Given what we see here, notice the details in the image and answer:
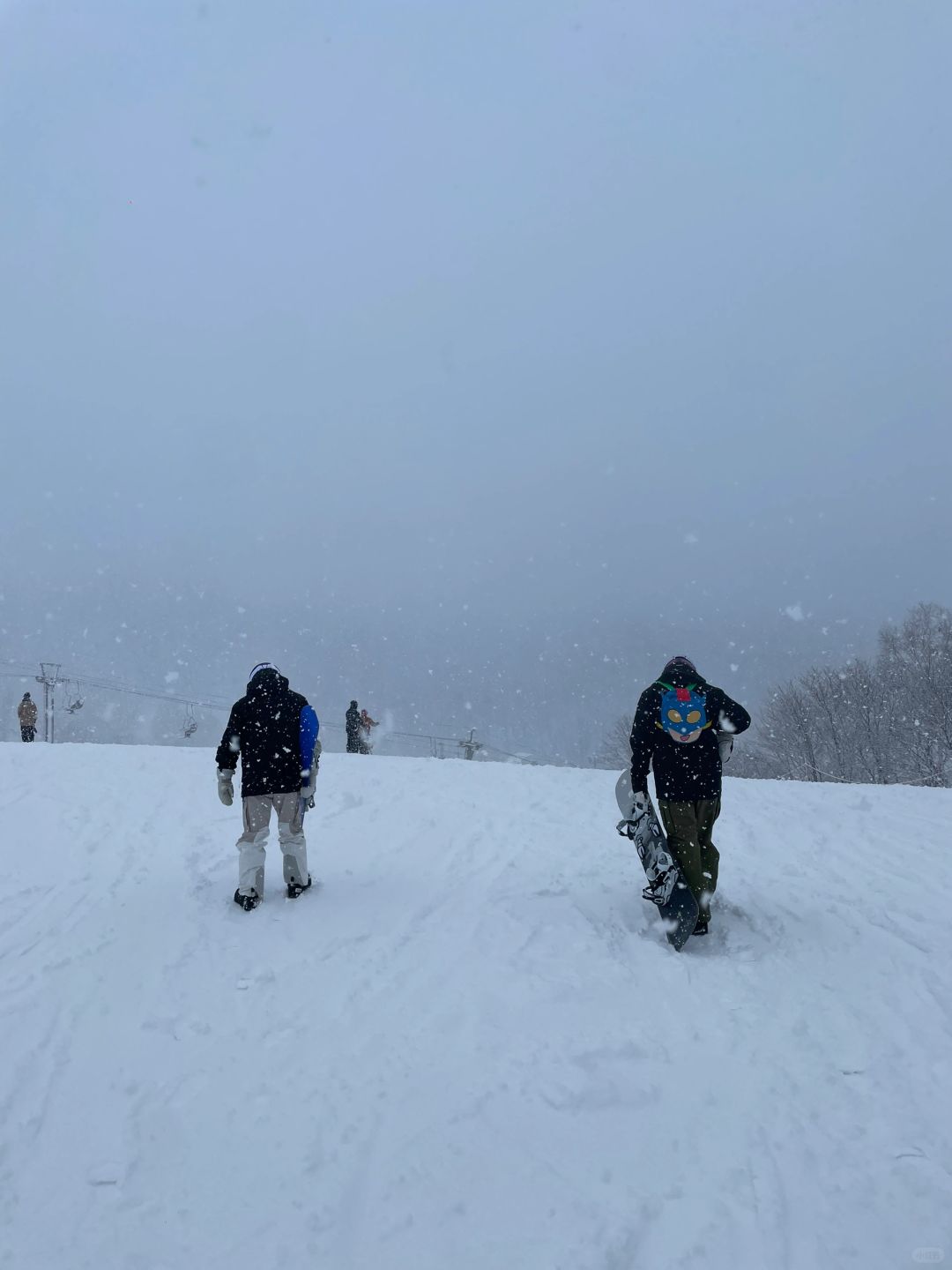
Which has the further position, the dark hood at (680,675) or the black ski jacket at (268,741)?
the black ski jacket at (268,741)

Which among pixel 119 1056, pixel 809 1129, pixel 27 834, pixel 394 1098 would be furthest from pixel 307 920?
pixel 27 834

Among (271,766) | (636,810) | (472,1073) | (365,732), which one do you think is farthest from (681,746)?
(365,732)

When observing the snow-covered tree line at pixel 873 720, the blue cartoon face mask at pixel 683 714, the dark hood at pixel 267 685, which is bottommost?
the snow-covered tree line at pixel 873 720

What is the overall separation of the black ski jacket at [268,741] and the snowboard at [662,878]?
109 inches

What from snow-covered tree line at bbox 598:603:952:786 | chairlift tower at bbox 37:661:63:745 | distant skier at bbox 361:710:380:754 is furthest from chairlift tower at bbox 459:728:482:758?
snow-covered tree line at bbox 598:603:952:786

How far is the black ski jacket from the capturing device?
6.68 meters

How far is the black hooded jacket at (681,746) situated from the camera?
5.86 meters

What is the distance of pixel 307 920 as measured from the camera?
20.0 feet

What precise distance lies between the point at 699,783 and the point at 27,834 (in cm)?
→ 794

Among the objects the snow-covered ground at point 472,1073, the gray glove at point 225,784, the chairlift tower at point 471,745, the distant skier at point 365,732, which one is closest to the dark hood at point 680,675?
the snow-covered ground at point 472,1073

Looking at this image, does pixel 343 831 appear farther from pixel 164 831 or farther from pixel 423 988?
pixel 423 988

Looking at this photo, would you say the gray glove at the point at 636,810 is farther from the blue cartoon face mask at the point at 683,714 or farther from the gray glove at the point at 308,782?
the gray glove at the point at 308,782

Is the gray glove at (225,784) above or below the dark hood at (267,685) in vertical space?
below

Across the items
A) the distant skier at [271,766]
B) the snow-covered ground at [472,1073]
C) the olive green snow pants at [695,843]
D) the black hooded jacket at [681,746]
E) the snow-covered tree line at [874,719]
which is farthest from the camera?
the snow-covered tree line at [874,719]
